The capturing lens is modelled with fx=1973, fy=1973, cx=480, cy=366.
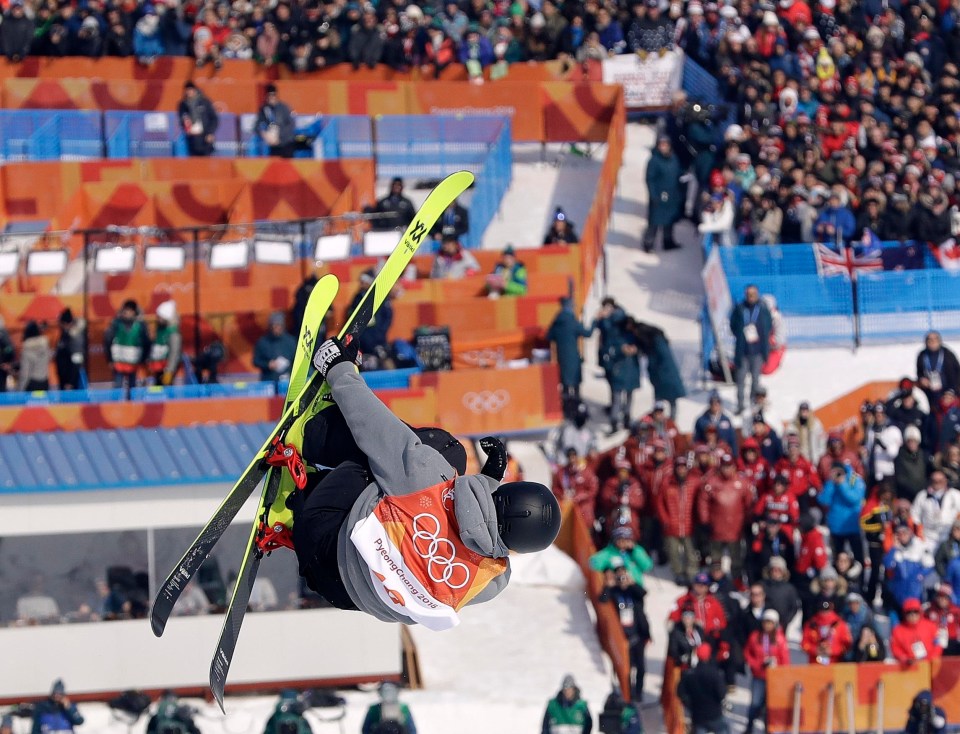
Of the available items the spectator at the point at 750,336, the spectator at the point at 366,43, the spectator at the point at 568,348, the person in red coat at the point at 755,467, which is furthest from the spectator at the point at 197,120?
the person in red coat at the point at 755,467

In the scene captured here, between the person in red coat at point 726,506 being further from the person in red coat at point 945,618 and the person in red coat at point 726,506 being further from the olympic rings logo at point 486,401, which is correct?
the olympic rings logo at point 486,401

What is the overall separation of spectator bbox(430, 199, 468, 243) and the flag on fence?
5163 millimetres

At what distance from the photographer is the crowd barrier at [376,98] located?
24906mm

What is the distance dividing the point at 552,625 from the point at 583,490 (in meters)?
1.29

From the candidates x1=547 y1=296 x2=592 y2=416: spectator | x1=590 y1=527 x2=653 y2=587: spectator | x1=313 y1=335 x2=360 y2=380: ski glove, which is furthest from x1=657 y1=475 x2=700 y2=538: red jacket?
x1=313 y1=335 x2=360 y2=380: ski glove

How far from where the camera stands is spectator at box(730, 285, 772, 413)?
19.6 metres

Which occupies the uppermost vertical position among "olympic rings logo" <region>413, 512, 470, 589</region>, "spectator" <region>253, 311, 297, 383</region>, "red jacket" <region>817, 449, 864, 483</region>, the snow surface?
"olympic rings logo" <region>413, 512, 470, 589</region>

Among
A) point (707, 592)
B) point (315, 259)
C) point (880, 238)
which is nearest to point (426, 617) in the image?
point (707, 592)

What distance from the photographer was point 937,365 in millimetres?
18953

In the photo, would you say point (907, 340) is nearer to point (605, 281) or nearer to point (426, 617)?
point (605, 281)

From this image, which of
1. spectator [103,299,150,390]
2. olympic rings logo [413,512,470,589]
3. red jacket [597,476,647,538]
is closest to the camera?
olympic rings logo [413,512,470,589]

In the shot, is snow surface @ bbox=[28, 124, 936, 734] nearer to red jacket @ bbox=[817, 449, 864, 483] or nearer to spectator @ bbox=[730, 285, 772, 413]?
spectator @ bbox=[730, 285, 772, 413]

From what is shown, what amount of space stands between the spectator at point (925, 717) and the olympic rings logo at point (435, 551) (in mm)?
8334

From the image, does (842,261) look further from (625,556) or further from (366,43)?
(366,43)
